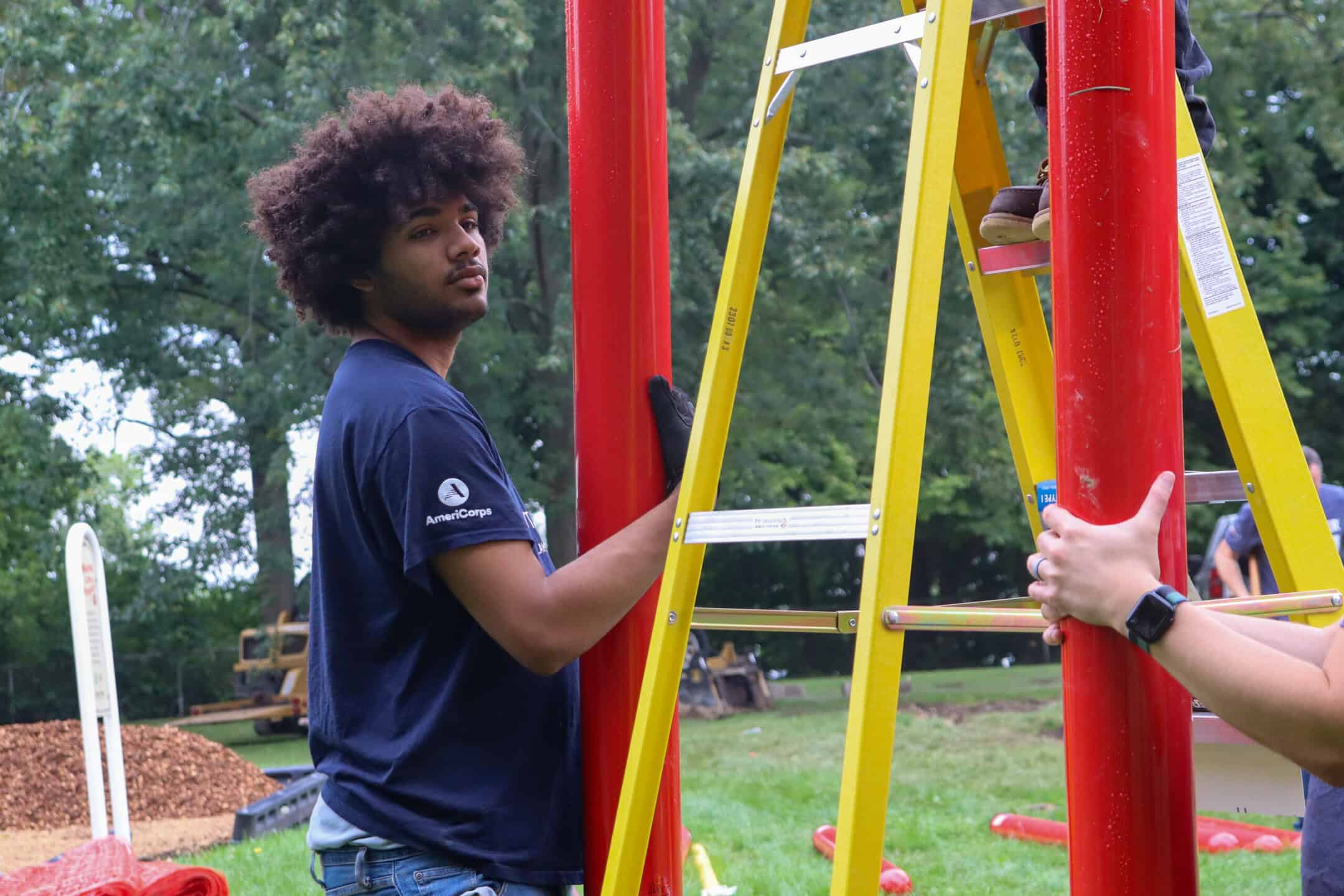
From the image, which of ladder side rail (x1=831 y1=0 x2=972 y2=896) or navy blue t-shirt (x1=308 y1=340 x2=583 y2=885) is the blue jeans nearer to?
navy blue t-shirt (x1=308 y1=340 x2=583 y2=885)

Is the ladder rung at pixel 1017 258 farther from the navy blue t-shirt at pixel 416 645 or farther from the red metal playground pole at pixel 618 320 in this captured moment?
the navy blue t-shirt at pixel 416 645

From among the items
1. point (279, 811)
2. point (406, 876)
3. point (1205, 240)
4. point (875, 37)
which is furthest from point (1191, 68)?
point (279, 811)

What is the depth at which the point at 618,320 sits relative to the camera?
261 centimetres

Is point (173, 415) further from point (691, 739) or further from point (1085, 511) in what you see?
point (1085, 511)

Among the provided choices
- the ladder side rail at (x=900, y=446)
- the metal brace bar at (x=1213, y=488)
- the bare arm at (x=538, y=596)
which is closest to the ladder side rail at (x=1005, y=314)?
the metal brace bar at (x=1213, y=488)

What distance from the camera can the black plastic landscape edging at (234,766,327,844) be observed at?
8133 millimetres

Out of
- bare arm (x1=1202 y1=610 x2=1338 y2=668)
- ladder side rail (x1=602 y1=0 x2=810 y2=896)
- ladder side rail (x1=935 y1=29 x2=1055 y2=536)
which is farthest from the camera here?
ladder side rail (x1=935 y1=29 x2=1055 y2=536)

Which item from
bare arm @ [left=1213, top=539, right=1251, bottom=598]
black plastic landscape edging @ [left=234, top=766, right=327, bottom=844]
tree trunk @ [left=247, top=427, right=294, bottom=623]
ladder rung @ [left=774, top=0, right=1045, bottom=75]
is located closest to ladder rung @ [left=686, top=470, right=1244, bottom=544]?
ladder rung @ [left=774, top=0, right=1045, bottom=75]

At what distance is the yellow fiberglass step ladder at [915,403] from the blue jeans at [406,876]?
243mm

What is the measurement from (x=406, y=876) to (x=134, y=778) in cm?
857

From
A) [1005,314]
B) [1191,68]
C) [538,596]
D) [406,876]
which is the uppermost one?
[1191,68]

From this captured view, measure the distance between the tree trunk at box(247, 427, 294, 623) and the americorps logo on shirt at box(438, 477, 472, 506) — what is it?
14692 millimetres

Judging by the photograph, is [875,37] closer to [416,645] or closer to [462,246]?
[462,246]

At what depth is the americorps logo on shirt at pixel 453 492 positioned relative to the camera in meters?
2.11
